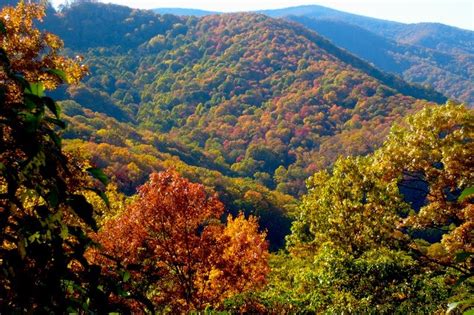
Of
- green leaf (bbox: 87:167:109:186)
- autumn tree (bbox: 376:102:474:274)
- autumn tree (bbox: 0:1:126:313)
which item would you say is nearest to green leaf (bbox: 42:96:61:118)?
autumn tree (bbox: 0:1:126:313)

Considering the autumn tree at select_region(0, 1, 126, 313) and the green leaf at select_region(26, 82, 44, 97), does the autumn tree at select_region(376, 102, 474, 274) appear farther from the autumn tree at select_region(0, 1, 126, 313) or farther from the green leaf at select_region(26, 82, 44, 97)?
the green leaf at select_region(26, 82, 44, 97)

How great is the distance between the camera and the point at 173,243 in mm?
20844

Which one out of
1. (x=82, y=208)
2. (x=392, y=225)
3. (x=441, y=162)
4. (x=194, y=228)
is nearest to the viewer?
(x=82, y=208)

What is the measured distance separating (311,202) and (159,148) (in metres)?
133

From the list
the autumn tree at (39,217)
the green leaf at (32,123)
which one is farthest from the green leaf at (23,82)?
the green leaf at (32,123)

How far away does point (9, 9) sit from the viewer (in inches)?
525

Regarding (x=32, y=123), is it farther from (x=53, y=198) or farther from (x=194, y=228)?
(x=194, y=228)

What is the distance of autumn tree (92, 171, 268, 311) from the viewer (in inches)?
790

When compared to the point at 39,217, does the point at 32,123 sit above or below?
above

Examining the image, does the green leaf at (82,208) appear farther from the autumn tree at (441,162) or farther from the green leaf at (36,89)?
the autumn tree at (441,162)

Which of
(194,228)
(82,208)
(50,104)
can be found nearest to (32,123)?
(50,104)

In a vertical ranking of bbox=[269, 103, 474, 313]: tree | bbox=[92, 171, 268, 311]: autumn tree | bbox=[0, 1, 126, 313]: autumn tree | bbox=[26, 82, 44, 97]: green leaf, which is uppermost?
bbox=[26, 82, 44, 97]: green leaf

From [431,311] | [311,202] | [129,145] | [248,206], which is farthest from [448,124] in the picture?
[129,145]

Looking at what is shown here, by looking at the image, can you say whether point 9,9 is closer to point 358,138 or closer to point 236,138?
point 358,138
